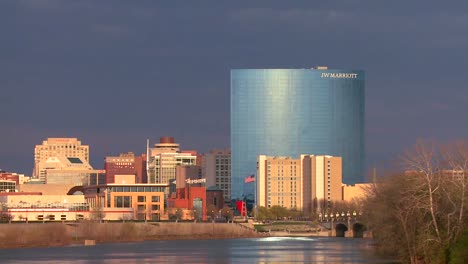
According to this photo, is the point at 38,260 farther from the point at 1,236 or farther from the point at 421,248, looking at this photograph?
the point at 1,236

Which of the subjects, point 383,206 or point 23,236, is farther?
point 23,236

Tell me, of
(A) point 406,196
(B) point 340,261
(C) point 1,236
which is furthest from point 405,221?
(C) point 1,236

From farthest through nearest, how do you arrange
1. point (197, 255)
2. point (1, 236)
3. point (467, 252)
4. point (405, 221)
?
point (1, 236)
point (197, 255)
point (405, 221)
point (467, 252)

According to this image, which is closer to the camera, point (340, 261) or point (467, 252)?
point (467, 252)

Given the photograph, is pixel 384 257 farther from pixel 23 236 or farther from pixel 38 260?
pixel 23 236

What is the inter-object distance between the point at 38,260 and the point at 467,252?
57.3 meters

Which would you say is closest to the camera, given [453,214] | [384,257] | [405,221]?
[453,214]

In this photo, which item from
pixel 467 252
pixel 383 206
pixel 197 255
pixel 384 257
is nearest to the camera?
pixel 467 252

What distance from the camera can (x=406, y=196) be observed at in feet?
342

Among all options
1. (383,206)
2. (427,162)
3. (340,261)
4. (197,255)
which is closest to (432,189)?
(427,162)

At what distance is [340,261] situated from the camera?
12469cm

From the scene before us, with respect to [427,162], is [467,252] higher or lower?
lower

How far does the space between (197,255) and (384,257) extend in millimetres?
29127

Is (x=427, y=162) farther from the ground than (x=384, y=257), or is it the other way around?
(x=427, y=162)
